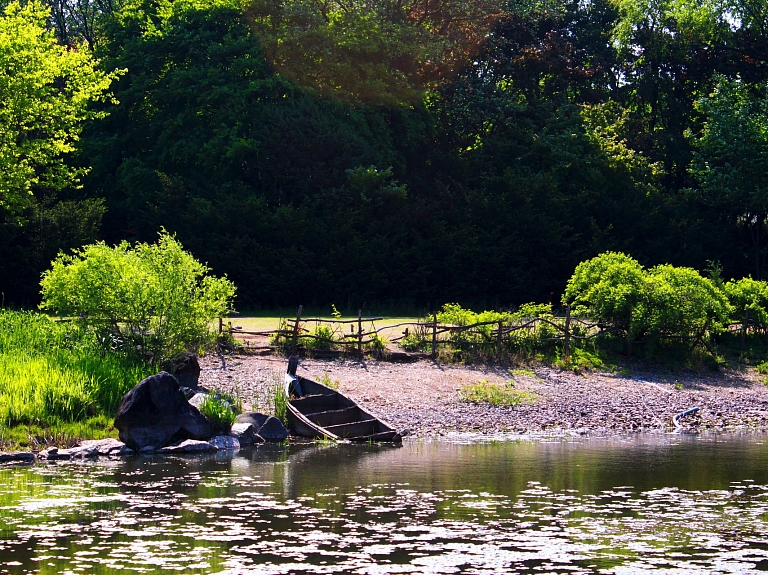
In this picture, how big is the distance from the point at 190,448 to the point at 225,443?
2.46 ft

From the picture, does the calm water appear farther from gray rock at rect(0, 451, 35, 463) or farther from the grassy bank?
the grassy bank

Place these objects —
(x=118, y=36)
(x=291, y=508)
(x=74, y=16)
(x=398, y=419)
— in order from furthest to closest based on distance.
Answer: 1. (x=74, y=16)
2. (x=118, y=36)
3. (x=398, y=419)
4. (x=291, y=508)

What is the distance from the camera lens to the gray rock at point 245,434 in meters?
19.9

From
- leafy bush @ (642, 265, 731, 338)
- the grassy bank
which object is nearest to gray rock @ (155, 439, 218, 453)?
the grassy bank

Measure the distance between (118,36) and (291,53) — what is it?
786 centimetres

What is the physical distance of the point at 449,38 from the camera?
4834 cm

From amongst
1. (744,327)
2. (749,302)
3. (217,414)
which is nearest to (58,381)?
(217,414)

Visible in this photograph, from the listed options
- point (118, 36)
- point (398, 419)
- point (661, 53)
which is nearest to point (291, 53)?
point (118, 36)

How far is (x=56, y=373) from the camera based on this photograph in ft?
67.6

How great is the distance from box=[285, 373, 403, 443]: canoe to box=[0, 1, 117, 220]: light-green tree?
17342 mm

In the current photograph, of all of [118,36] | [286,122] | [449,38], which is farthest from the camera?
[449,38]

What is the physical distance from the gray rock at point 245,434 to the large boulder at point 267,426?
120 millimetres

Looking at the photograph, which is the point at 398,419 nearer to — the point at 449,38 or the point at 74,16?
the point at 449,38

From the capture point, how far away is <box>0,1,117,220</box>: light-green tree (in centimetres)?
3494
